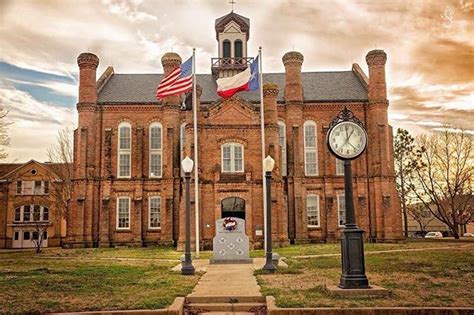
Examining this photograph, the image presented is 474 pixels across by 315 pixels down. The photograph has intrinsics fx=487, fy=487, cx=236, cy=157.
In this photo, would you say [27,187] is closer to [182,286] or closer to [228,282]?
[228,282]

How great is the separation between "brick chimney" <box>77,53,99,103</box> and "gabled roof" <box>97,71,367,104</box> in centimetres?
93

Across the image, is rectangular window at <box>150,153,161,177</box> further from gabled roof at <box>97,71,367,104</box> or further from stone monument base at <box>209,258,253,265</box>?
stone monument base at <box>209,258,253,265</box>

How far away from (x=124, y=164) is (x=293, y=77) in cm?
1500

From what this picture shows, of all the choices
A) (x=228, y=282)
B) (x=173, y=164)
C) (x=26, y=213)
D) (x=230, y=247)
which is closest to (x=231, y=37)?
(x=173, y=164)

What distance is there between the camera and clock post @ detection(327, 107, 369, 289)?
1150 centimetres

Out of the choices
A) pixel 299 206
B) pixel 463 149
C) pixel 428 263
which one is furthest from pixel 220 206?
pixel 463 149

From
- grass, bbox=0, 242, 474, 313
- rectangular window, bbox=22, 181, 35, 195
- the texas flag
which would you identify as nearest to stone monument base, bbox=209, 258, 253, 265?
grass, bbox=0, 242, 474, 313

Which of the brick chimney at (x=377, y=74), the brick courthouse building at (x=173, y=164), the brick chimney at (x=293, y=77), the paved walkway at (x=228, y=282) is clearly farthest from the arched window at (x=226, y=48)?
the paved walkway at (x=228, y=282)

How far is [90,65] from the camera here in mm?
37969

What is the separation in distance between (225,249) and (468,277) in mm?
9885

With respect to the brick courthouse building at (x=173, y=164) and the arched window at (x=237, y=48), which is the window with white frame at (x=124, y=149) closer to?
the brick courthouse building at (x=173, y=164)

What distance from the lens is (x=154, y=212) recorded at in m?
37.8

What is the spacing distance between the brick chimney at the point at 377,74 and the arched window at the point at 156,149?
17021 millimetres

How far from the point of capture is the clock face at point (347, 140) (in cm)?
1248
